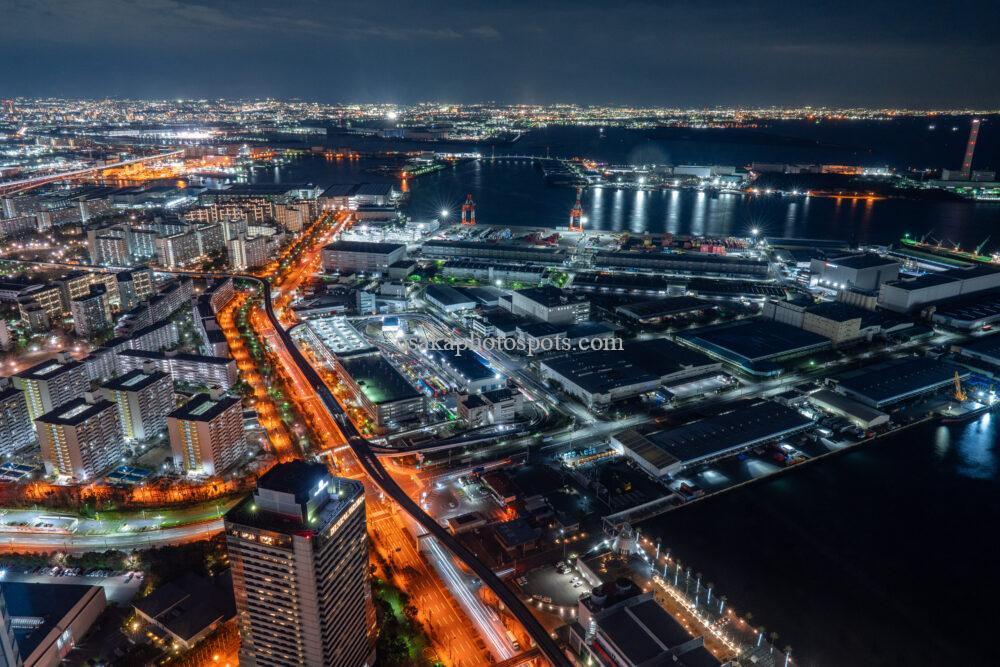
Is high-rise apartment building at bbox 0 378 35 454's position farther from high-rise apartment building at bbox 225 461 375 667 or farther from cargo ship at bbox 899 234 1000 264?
cargo ship at bbox 899 234 1000 264

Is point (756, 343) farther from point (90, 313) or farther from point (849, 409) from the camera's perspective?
point (90, 313)

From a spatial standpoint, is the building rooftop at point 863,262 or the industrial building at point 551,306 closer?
the industrial building at point 551,306

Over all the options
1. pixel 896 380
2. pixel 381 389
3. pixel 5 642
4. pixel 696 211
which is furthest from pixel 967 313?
pixel 5 642

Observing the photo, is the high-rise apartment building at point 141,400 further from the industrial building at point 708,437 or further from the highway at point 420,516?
the industrial building at point 708,437

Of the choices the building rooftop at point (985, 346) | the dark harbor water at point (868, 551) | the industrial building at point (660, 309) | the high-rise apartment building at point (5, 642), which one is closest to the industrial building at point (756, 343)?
the industrial building at point (660, 309)

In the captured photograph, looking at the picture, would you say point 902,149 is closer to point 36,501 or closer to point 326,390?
point 326,390

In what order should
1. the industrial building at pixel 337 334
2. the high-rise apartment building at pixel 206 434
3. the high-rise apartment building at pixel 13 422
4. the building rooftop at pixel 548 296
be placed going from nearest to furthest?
the high-rise apartment building at pixel 206 434 < the high-rise apartment building at pixel 13 422 < the industrial building at pixel 337 334 < the building rooftop at pixel 548 296

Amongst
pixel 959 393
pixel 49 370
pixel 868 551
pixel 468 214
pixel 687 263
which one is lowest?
pixel 868 551
